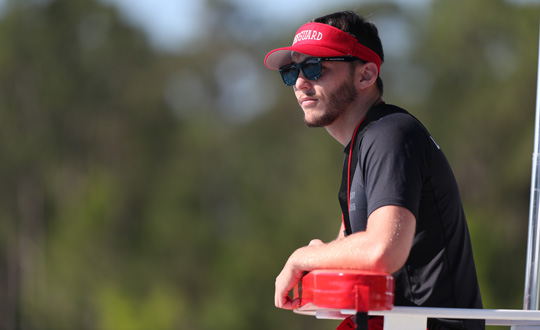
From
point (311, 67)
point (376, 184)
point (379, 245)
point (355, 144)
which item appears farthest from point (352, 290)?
point (311, 67)

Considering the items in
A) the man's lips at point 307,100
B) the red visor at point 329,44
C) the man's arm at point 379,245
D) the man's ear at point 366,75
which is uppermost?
the red visor at point 329,44

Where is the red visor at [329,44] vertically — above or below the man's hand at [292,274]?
above

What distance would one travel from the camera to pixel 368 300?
2031mm

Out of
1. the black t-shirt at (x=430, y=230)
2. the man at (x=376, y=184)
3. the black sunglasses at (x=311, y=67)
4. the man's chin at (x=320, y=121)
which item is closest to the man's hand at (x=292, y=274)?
the man at (x=376, y=184)

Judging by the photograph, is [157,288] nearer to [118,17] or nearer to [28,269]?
[28,269]

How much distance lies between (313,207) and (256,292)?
4324mm

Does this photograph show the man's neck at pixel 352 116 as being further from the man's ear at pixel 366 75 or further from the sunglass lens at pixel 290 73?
the sunglass lens at pixel 290 73

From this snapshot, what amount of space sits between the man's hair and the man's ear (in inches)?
2.7

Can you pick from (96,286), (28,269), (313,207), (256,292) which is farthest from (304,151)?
(28,269)

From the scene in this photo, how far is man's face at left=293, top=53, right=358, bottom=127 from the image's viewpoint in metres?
2.67

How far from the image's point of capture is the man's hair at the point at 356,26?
2.68m

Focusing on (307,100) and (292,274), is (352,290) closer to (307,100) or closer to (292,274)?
(292,274)

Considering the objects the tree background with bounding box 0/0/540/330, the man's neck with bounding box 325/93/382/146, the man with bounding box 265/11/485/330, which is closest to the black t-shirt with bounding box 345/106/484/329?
the man with bounding box 265/11/485/330

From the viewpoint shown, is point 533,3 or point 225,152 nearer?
point 533,3
